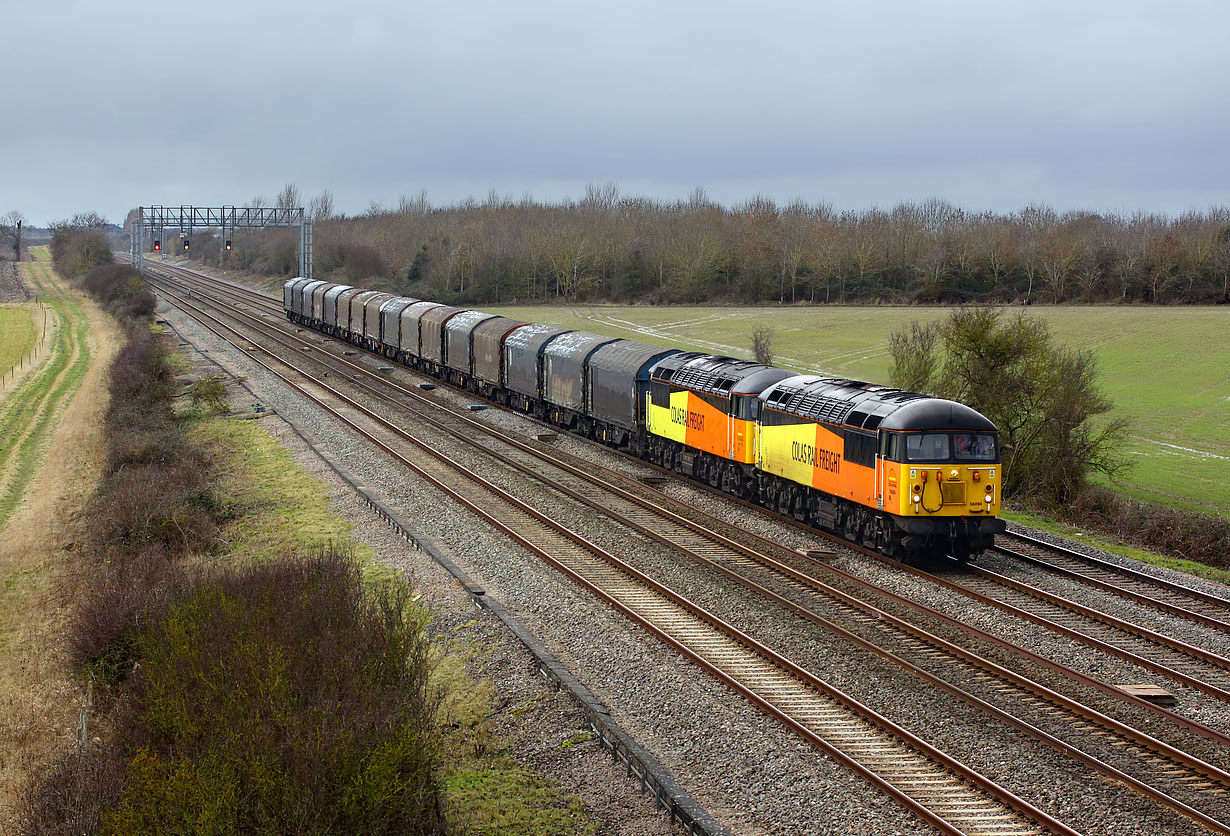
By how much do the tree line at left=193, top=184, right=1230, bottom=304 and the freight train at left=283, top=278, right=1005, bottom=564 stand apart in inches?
2440

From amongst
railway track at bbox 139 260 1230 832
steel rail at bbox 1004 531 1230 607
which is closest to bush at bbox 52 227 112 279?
railway track at bbox 139 260 1230 832

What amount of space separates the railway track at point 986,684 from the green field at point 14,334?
53.8 metres

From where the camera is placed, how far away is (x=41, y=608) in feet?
76.5

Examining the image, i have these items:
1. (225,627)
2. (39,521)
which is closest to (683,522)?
(225,627)

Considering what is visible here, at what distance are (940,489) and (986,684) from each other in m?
6.50

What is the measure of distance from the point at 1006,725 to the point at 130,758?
10.4m

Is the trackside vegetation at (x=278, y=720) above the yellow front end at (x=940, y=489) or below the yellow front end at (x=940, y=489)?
below

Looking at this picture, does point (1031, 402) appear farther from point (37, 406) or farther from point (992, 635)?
point (37, 406)

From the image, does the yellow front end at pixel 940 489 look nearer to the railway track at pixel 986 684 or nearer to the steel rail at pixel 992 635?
the steel rail at pixel 992 635

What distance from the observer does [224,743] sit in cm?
986

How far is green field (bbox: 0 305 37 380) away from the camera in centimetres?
6838

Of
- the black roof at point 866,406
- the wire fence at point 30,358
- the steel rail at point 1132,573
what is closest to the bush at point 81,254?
the wire fence at point 30,358

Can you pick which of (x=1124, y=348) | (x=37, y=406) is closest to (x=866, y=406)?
(x=37, y=406)

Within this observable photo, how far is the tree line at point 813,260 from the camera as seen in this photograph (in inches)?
3762
